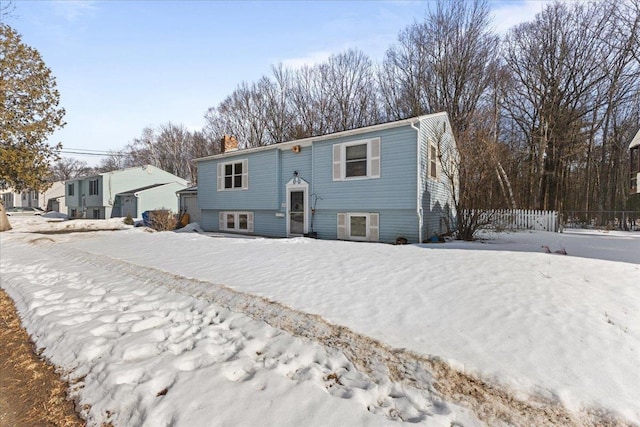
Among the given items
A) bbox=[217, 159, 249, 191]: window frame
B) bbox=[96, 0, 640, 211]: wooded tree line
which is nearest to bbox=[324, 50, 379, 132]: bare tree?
bbox=[96, 0, 640, 211]: wooded tree line

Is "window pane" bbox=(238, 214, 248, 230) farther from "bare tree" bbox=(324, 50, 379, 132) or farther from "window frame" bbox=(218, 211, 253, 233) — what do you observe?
"bare tree" bbox=(324, 50, 379, 132)

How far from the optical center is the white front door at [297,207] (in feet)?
44.2

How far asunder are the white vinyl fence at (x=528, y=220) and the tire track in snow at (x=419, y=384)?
14.0 m

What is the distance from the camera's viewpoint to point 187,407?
93.6 inches

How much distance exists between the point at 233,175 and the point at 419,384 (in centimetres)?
1498

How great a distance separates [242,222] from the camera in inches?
636

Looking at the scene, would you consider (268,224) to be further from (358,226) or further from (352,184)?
(352,184)

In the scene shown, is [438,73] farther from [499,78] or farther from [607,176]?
[607,176]

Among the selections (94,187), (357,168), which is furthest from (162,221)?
(94,187)

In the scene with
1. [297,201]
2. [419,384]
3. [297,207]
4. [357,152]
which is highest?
[357,152]

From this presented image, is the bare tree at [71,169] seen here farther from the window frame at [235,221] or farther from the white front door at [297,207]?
the white front door at [297,207]

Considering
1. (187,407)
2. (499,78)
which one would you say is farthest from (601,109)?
(187,407)

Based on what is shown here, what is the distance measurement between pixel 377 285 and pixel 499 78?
76.3 ft

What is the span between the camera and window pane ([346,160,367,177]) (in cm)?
1188
